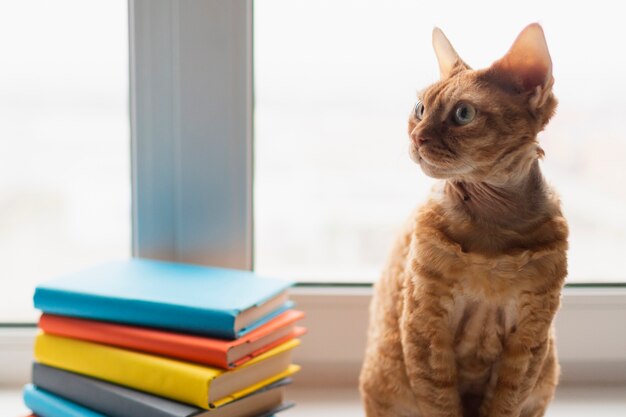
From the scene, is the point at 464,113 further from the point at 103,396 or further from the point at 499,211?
the point at 103,396

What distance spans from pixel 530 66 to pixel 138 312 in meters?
0.57

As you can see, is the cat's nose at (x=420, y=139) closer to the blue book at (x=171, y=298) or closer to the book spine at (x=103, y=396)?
the blue book at (x=171, y=298)

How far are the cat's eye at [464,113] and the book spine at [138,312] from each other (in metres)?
0.36

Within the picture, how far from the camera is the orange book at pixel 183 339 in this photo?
Result: 0.86 meters

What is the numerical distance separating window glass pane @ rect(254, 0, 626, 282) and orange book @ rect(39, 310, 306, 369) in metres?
0.25

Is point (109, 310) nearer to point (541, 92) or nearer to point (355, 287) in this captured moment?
point (355, 287)

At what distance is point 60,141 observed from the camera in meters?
1.18

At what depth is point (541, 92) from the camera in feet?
2.48

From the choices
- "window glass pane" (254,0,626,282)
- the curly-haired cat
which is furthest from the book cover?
"window glass pane" (254,0,626,282)

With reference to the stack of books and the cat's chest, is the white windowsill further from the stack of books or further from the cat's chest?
the cat's chest

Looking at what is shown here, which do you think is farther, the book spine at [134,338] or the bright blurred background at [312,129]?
the bright blurred background at [312,129]

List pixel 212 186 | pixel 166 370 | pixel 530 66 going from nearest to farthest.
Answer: pixel 530 66 < pixel 166 370 < pixel 212 186

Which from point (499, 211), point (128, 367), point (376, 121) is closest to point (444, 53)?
point (499, 211)

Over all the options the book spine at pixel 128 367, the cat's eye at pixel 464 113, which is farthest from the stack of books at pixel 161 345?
the cat's eye at pixel 464 113
